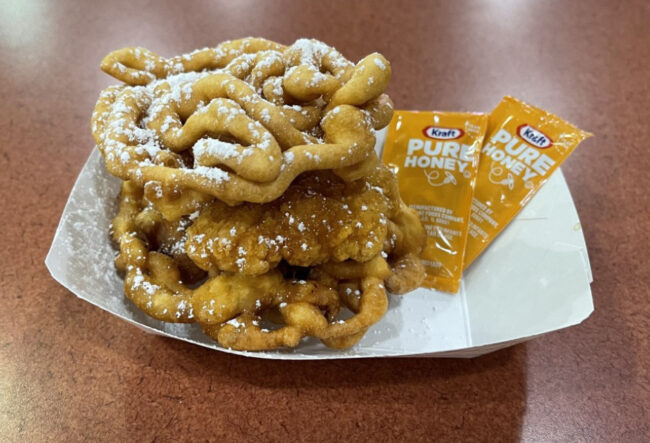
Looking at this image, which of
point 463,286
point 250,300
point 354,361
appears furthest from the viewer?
point 463,286

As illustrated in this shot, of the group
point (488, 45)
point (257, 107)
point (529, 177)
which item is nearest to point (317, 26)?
point (488, 45)

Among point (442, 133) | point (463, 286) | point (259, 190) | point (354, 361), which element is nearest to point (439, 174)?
point (442, 133)

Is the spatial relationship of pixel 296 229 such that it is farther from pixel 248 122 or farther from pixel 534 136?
pixel 534 136

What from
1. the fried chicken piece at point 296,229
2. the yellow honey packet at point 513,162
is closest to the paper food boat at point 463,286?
the yellow honey packet at point 513,162

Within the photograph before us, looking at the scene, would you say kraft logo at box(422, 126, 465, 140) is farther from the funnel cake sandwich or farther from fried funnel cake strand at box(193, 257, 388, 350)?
fried funnel cake strand at box(193, 257, 388, 350)

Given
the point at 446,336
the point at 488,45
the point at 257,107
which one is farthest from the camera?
the point at 488,45

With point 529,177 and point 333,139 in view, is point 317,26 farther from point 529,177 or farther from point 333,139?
point 333,139
